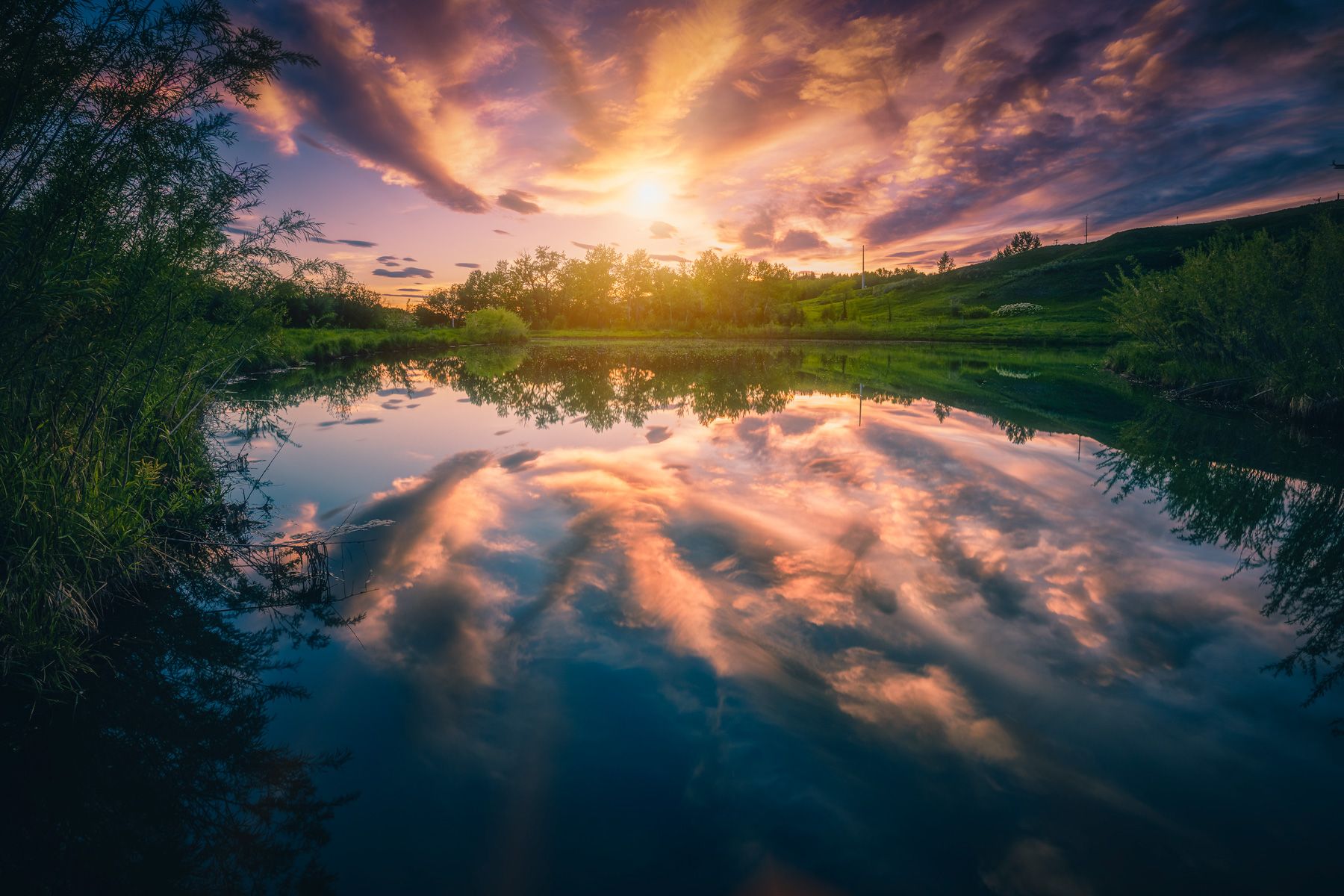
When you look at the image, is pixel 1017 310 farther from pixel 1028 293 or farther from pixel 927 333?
pixel 927 333

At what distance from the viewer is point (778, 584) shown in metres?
6.69

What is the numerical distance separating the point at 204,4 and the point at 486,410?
1520cm

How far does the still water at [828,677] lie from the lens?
131 inches

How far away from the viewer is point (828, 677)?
493cm

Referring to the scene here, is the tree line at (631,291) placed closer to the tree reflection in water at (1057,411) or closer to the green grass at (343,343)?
the green grass at (343,343)

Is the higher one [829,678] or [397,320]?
[397,320]

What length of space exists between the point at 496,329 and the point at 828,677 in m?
79.2

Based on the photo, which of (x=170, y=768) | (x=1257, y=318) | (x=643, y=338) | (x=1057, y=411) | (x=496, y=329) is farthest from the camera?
(x=643, y=338)

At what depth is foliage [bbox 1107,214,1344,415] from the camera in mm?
14125

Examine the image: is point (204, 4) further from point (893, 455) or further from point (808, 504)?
point (893, 455)

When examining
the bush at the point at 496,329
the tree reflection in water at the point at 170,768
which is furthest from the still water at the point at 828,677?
the bush at the point at 496,329

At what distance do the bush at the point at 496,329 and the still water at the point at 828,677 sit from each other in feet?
223

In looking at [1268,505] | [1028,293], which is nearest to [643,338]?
[1268,505]

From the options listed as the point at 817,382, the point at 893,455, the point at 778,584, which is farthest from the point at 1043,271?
the point at 778,584
